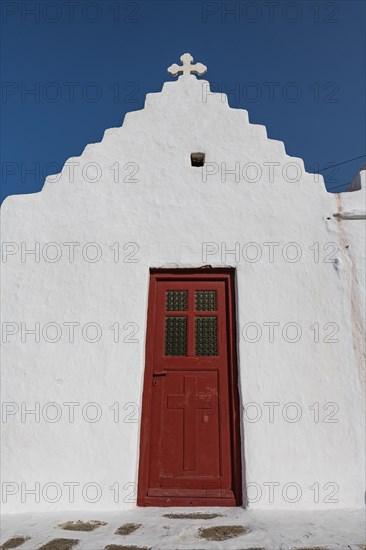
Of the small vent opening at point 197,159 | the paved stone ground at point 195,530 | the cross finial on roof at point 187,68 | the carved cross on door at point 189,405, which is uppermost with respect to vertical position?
the cross finial on roof at point 187,68

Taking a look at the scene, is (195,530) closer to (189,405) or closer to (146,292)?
(189,405)

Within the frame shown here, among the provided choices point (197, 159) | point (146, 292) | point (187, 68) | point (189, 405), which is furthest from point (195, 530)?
point (187, 68)

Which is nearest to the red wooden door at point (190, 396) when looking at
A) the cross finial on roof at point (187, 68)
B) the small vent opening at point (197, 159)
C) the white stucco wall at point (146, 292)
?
the white stucco wall at point (146, 292)

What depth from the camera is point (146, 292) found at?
5.41 meters

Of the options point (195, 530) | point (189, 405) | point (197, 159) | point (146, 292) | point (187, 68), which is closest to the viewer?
point (195, 530)

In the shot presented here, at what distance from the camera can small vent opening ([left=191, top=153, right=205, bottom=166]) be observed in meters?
6.16

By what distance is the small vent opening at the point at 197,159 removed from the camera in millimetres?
6160

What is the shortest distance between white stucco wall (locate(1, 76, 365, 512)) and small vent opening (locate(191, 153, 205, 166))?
9 centimetres

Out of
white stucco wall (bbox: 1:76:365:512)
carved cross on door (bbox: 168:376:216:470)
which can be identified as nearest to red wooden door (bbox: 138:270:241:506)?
carved cross on door (bbox: 168:376:216:470)

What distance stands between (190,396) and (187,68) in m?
4.67

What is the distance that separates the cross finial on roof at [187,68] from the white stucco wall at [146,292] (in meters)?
0.26

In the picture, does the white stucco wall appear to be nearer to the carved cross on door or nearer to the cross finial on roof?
the cross finial on roof

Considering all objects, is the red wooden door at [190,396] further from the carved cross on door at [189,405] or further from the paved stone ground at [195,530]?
the paved stone ground at [195,530]

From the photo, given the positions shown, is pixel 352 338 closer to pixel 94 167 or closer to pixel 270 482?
pixel 270 482
